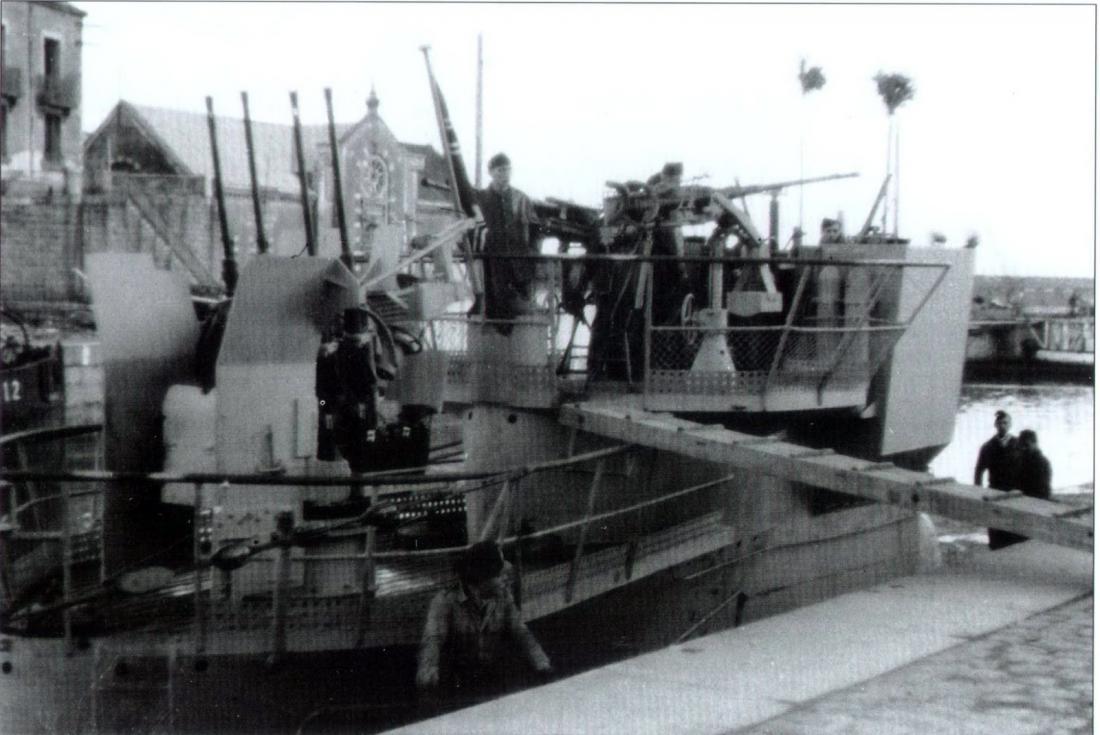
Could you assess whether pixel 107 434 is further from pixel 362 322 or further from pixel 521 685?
A: pixel 521 685

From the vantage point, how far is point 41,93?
9.07 meters

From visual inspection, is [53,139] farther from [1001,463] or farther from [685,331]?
[1001,463]

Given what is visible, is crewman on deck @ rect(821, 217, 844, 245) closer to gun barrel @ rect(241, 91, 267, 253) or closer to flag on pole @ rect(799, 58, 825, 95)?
flag on pole @ rect(799, 58, 825, 95)

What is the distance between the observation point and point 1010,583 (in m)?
6.39

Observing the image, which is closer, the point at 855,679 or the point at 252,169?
the point at 855,679

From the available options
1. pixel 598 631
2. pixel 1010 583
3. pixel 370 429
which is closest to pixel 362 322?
pixel 370 429

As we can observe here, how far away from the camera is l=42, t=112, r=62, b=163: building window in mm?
9758

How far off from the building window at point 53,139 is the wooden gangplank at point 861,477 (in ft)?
16.4

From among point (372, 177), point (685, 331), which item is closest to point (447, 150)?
point (685, 331)

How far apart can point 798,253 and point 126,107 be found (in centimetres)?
3693

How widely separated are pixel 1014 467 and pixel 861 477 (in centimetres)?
290

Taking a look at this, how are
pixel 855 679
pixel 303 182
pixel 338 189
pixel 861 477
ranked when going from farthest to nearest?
1. pixel 338 189
2. pixel 303 182
3. pixel 861 477
4. pixel 855 679

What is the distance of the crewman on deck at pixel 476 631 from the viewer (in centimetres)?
596

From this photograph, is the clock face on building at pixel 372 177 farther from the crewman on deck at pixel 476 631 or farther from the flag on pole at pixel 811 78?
the crewman on deck at pixel 476 631
